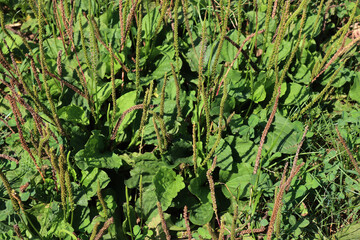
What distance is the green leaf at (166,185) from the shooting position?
1.93 meters

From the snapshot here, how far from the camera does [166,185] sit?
6.46 feet

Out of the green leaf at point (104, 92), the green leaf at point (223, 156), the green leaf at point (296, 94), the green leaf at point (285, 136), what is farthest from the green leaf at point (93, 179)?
the green leaf at point (296, 94)

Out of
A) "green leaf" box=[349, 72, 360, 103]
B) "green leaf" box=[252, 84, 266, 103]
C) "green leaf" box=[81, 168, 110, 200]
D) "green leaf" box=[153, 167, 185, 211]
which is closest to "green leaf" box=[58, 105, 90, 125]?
"green leaf" box=[81, 168, 110, 200]

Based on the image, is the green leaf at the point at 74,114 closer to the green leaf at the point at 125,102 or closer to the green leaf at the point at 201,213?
the green leaf at the point at 125,102

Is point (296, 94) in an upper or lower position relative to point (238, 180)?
upper

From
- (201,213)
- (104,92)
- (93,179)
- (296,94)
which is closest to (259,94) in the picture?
(296,94)

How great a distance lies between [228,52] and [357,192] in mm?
Result: 1102

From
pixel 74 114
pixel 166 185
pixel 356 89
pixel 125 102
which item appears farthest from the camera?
pixel 356 89

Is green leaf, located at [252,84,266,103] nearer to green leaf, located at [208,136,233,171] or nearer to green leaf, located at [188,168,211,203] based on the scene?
green leaf, located at [208,136,233,171]

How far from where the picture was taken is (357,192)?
202 centimetres

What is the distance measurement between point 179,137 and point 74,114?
0.59 metres

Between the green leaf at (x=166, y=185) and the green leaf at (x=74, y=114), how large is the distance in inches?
20.5

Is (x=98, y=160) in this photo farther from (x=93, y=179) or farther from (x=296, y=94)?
(x=296, y=94)

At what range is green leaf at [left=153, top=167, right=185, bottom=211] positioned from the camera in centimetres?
193
